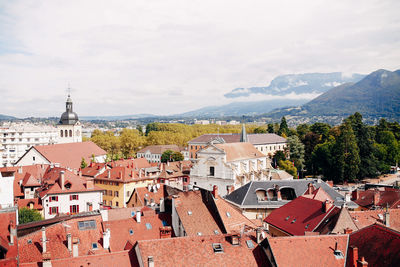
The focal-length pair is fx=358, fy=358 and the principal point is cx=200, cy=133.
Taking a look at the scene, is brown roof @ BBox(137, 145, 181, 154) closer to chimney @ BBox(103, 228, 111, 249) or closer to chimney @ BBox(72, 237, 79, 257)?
chimney @ BBox(103, 228, 111, 249)

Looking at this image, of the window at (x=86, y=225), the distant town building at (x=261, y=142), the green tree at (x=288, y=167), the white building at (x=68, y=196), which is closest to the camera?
the window at (x=86, y=225)

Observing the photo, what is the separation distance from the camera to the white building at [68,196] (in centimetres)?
4756

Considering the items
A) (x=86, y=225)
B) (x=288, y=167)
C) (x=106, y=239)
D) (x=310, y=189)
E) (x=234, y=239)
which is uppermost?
(x=234, y=239)

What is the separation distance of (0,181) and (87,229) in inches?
764

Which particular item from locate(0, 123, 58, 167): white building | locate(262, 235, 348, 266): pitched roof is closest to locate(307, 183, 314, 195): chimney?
locate(262, 235, 348, 266): pitched roof

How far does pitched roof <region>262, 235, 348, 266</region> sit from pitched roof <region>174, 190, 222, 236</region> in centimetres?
996

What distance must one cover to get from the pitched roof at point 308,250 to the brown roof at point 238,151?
3922cm

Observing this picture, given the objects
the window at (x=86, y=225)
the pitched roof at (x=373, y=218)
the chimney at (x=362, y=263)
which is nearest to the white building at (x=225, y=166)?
the pitched roof at (x=373, y=218)

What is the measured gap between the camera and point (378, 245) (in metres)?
22.2

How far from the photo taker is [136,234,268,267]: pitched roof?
853 inches

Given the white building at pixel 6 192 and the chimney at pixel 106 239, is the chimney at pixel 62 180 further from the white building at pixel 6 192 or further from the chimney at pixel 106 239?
the chimney at pixel 106 239

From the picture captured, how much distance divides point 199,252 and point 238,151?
46080 mm

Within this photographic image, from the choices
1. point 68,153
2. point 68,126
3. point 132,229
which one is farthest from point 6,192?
point 68,126

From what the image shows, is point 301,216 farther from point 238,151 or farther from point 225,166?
point 238,151
